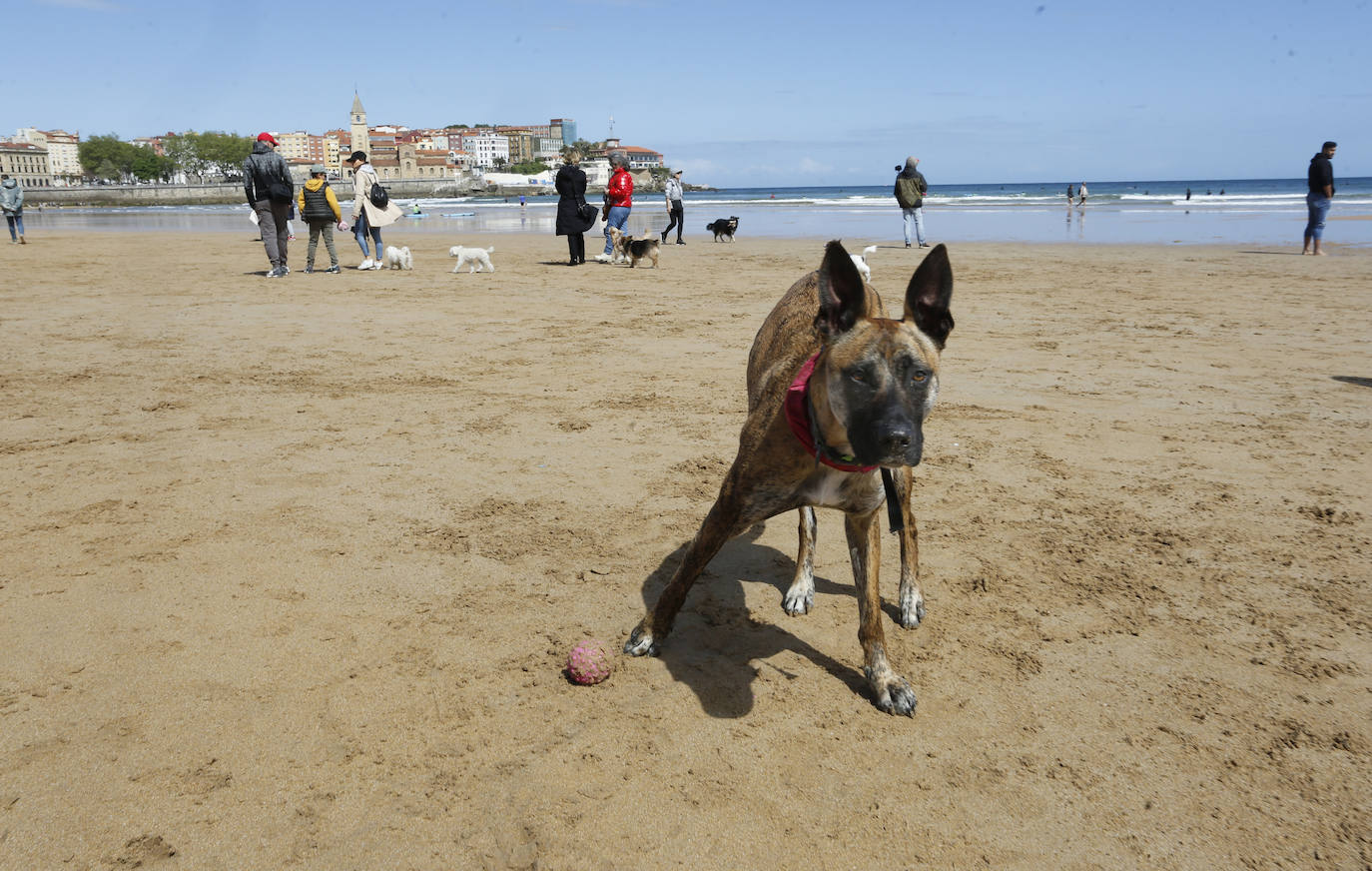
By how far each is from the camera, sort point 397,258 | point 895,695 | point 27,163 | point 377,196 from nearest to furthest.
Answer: point 895,695 → point 377,196 → point 397,258 → point 27,163

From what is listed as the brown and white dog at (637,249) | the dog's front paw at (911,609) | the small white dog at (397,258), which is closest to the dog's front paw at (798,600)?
the dog's front paw at (911,609)

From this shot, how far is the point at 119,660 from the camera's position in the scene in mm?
3252

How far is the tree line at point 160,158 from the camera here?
5586 inches

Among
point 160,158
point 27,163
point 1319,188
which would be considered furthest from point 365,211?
point 27,163

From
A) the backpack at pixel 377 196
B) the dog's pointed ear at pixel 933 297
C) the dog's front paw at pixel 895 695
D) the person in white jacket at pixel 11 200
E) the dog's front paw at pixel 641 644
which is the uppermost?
the person in white jacket at pixel 11 200

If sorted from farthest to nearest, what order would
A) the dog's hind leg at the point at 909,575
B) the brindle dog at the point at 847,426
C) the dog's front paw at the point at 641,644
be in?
the dog's hind leg at the point at 909,575 → the dog's front paw at the point at 641,644 → the brindle dog at the point at 847,426

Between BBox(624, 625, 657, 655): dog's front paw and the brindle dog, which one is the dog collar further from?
BBox(624, 625, 657, 655): dog's front paw

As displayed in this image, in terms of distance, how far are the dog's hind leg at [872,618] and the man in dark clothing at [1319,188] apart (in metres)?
18.0

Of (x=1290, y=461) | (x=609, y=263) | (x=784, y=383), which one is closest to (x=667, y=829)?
(x=784, y=383)

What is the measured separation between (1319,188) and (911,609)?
734 inches

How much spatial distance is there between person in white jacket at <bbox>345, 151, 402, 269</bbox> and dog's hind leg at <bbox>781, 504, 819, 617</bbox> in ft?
45.0

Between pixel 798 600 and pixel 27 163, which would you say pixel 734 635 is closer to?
pixel 798 600

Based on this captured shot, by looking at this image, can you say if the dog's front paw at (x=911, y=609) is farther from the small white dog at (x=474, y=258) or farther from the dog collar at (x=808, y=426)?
the small white dog at (x=474, y=258)

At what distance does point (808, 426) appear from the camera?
9.41 ft
